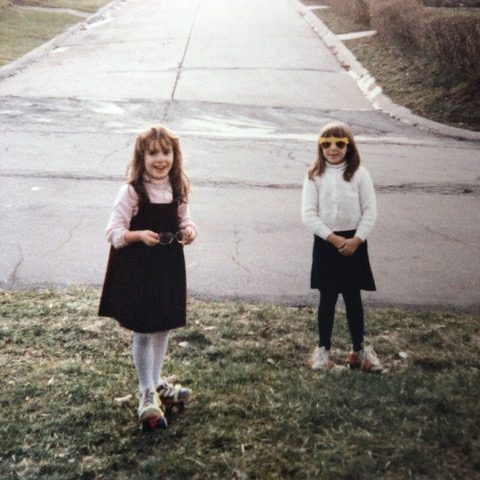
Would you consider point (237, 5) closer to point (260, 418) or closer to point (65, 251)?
point (65, 251)

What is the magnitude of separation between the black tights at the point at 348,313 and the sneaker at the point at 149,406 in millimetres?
1219

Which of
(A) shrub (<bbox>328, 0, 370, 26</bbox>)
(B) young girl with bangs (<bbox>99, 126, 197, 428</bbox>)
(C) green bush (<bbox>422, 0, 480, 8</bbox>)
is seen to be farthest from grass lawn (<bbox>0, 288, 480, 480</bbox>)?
(A) shrub (<bbox>328, 0, 370, 26</bbox>)

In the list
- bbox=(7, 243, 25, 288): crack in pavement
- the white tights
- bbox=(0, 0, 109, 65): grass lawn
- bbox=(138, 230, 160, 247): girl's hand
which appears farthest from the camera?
bbox=(0, 0, 109, 65): grass lawn

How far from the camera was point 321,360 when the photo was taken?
4395mm

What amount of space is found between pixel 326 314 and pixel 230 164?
5.52m

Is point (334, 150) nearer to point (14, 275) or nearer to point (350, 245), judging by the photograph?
point (350, 245)

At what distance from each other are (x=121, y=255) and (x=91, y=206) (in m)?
4.28

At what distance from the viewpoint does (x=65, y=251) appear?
6531mm

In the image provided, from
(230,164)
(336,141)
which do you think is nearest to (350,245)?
(336,141)

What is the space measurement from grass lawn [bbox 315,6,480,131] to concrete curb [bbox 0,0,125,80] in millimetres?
7782

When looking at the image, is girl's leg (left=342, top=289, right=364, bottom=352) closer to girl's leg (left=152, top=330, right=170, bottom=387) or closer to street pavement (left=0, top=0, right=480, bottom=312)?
girl's leg (left=152, top=330, right=170, bottom=387)

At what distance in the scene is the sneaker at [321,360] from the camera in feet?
14.4

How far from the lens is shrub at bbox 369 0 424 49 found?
15.3 metres

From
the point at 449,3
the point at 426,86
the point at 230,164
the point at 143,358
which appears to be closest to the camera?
the point at 143,358
